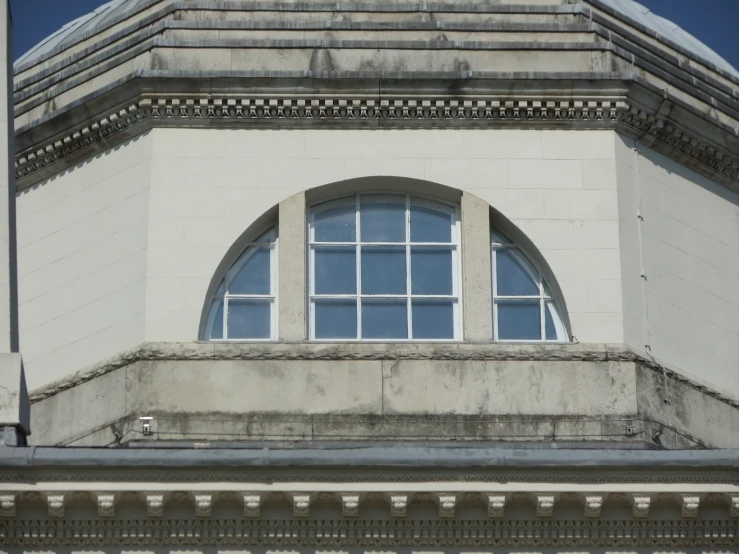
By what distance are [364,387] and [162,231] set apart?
128 inches

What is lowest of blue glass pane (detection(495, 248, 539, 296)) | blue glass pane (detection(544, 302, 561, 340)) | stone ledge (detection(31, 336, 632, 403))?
stone ledge (detection(31, 336, 632, 403))

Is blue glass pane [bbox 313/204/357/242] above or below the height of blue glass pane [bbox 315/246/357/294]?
above

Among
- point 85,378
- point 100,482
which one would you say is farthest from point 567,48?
point 100,482

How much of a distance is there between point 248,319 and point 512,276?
3.19 metres

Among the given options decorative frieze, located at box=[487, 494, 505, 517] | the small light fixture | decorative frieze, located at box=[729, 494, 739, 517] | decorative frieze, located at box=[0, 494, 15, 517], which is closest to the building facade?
the small light fixture

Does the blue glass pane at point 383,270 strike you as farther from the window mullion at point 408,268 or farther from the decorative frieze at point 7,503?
the decorative frieze at point 7,503

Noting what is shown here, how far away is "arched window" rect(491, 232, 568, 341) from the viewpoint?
88.4ft

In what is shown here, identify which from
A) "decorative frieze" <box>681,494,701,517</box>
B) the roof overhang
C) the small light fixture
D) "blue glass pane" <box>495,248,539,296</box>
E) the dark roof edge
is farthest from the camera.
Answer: the roof overhang

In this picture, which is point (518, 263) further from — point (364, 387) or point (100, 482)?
point (100, 482)

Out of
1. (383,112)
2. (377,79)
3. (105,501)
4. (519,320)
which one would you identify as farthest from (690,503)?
(377,79)

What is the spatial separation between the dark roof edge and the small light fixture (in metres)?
2.42

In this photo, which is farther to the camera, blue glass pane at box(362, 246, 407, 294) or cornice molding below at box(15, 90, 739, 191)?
cornice molding below at box(15, 90, 739, 191)

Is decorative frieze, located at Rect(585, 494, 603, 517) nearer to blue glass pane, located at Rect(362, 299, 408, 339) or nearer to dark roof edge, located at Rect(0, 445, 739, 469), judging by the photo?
dark roof edge, located at Rect(0, 445, 739, 469)

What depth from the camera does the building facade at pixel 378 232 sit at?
25859 mm
